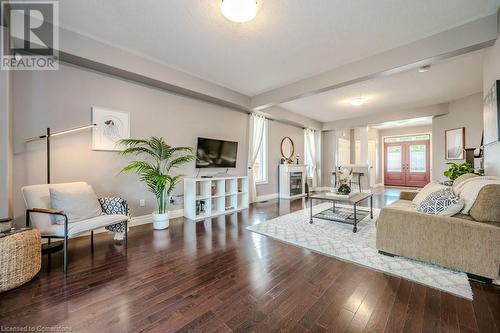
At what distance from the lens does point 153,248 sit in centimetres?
262

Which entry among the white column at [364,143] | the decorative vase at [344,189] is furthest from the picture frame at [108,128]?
the white column at [364,143]

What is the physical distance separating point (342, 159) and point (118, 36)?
8191mm

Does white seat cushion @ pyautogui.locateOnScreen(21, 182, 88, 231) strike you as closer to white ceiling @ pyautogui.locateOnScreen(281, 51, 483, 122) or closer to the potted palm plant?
the potted palm plant

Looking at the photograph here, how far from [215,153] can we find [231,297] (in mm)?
3363

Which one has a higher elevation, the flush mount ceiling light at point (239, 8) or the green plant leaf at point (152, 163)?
the flush mount ceiling light at point (239, 8)

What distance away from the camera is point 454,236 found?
76.3 inches

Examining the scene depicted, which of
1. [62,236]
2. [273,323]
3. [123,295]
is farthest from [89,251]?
[273,323]

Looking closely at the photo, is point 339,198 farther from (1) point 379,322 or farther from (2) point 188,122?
(2) point 188,122

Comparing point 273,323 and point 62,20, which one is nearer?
point 273,323

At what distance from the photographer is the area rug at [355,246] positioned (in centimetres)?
187

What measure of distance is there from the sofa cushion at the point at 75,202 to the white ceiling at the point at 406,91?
4.90 metres
